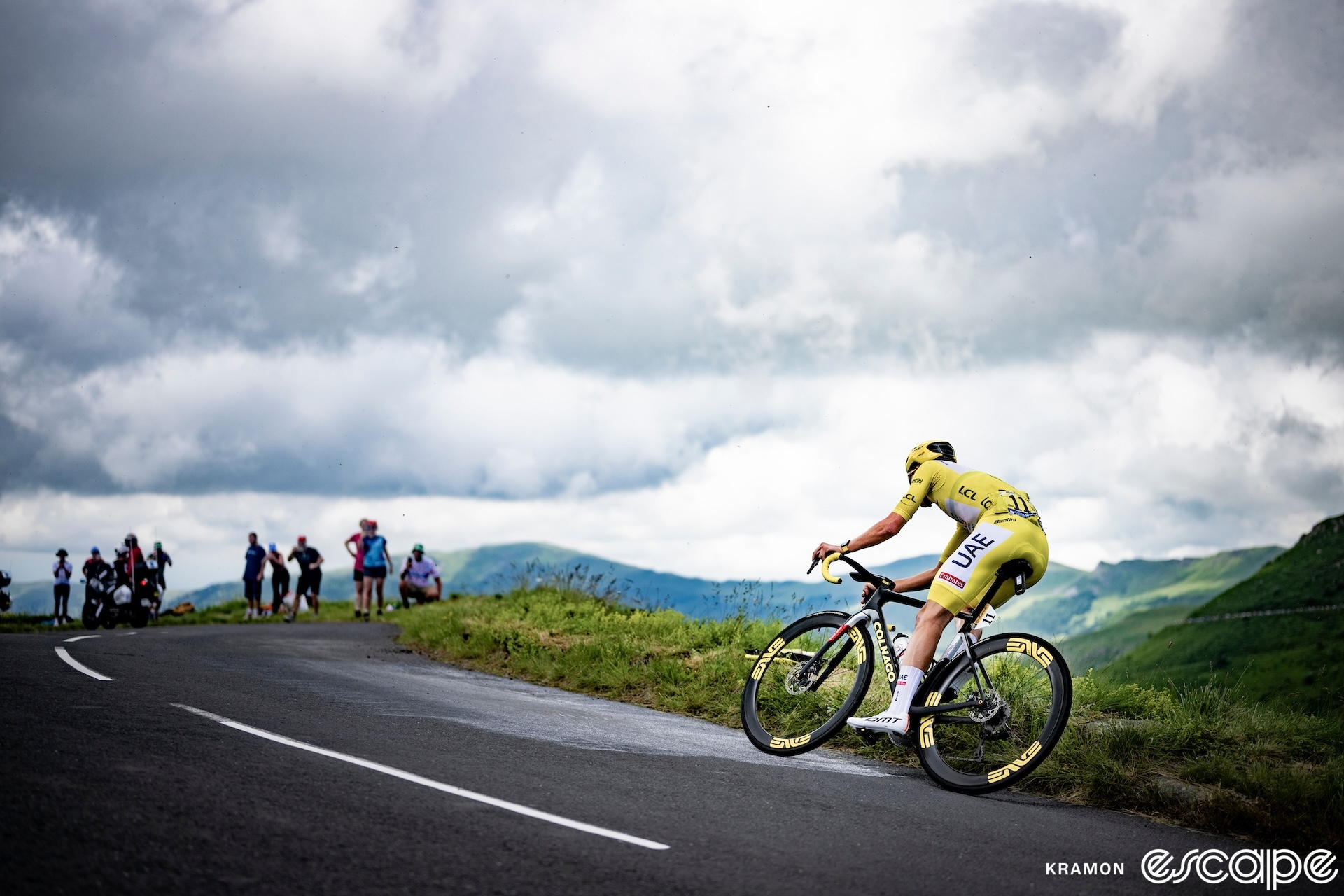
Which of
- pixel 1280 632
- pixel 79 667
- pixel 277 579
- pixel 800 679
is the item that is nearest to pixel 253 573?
pixel 277 579

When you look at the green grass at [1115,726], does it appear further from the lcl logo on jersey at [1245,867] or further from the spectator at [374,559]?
the spectator at [374,559]

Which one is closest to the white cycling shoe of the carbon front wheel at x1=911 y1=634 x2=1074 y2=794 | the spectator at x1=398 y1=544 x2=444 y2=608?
the carbon front wheel at x1=911 y1=634 x2=1074 y2=794

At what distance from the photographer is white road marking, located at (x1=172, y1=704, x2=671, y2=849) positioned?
5.00 m

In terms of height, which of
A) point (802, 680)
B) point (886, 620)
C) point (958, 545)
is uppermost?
point (958, 545)

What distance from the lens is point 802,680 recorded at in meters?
8.27

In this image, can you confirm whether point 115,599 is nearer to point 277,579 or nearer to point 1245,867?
point 277,579

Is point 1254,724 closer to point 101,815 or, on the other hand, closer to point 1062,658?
point 1062,658

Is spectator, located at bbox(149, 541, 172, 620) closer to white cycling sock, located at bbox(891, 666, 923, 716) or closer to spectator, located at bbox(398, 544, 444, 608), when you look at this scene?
spectator, located at bbox(398, 544, 444, 608)

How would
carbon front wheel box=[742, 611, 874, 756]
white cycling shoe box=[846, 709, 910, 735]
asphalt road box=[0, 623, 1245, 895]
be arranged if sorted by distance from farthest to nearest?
carbon front wheel box=[742, 611, 874, 756] < white cycling shoe box=[846, 709, 910, 735] < asphalt road box=[0, 623, 1245, 895]

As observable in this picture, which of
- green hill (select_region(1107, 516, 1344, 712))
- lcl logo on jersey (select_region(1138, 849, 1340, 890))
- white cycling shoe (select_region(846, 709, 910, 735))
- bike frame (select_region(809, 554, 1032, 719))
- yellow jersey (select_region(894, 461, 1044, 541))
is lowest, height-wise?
→ green hill (select_region(1107, 516, 1344, 712))

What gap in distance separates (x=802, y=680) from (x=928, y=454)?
6.91ft

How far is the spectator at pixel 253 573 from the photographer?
2722cm

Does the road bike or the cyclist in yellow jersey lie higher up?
the cyclist in yellow jersey

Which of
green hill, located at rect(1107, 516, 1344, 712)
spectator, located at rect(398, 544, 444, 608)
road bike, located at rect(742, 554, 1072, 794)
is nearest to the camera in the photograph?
road bike, located at rect(742, 554, 1072, 794)
